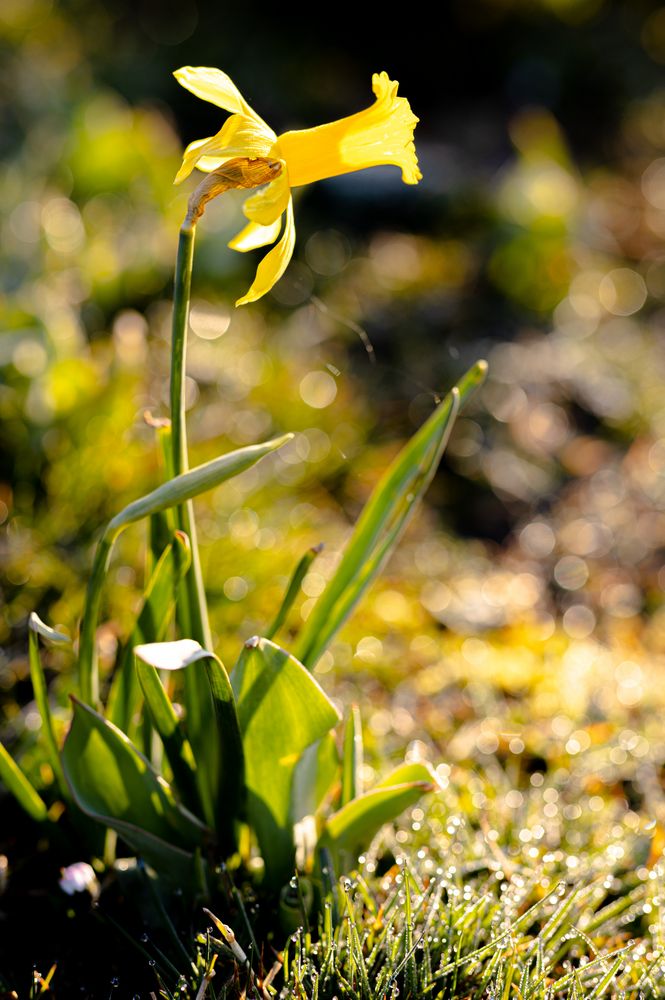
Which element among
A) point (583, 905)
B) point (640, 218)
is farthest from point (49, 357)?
point (640, 218)

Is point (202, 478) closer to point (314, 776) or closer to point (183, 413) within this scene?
point (183, 413)

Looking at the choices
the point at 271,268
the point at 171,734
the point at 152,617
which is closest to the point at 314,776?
the point at 171,734

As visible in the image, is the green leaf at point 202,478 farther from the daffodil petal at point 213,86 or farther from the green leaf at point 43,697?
the daffodil petal at point 213,86

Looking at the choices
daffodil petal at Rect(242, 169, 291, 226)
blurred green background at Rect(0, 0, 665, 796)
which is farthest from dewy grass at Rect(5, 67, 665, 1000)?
blurred green background at Rect(0, 0, 665, 796)

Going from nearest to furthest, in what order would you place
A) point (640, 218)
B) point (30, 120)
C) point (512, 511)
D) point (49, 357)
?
1. point (49, 357)
2. point (512, 511)
3. point (30, 120)
4. point (640, 218)

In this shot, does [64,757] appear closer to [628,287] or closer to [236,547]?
[236,547]

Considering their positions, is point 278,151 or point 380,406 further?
point 380,406
